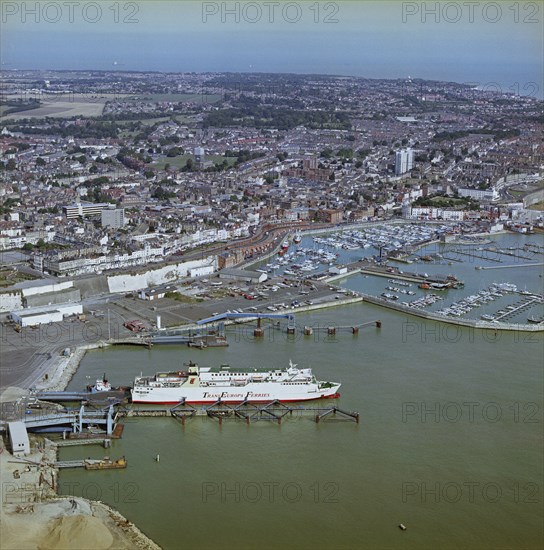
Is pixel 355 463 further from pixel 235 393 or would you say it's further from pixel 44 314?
pixel 44 314

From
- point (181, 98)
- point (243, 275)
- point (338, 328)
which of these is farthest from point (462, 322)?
point (181, 98)

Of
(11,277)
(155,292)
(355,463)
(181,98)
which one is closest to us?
(355,463)

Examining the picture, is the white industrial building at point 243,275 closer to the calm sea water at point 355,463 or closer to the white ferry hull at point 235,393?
the calm sea water at point 355,463

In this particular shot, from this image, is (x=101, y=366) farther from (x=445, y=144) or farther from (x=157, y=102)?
(x=157, y=102)

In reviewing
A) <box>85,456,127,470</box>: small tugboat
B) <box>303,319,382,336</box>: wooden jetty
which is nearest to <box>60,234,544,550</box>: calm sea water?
<box>85,456,127,470</box>: small tugboat

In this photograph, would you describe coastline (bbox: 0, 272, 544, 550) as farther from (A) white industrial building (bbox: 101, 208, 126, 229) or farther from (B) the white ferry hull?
(A) white industrial building (bbox: 101, 208, 126, 229)

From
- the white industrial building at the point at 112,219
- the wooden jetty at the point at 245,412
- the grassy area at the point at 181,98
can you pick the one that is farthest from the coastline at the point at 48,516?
the grassy area at the point at 181,98
